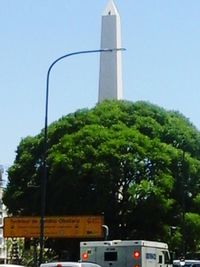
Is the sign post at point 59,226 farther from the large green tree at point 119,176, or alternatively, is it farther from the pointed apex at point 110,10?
the pointed apex at point 110,10

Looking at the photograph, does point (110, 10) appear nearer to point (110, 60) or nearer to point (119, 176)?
point (110, 60)

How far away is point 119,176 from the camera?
6400 cm

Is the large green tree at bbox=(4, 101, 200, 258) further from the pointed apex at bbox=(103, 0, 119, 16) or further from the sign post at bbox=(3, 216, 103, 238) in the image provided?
the pointed apex at bbox=(103, 0, 119, 16)

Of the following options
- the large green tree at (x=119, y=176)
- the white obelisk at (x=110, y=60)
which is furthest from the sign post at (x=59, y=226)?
the white obelisk at (x=110, y=60)

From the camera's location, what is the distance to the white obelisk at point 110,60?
104m

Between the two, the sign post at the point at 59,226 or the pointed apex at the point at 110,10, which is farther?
the pointed apex at the point at 110,10

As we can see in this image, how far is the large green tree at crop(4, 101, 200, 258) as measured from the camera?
6394cm

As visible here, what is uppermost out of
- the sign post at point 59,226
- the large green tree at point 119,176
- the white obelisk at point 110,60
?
the white obelisk at point 110,60

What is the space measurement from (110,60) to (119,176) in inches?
1695

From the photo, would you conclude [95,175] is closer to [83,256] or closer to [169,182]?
[169,182]

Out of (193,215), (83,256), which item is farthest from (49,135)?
(83,256)

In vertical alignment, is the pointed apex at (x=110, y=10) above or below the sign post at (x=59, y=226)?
above

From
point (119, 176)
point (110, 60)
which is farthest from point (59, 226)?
point (110, 60)

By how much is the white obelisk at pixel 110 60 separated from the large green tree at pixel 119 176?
1271 inches
